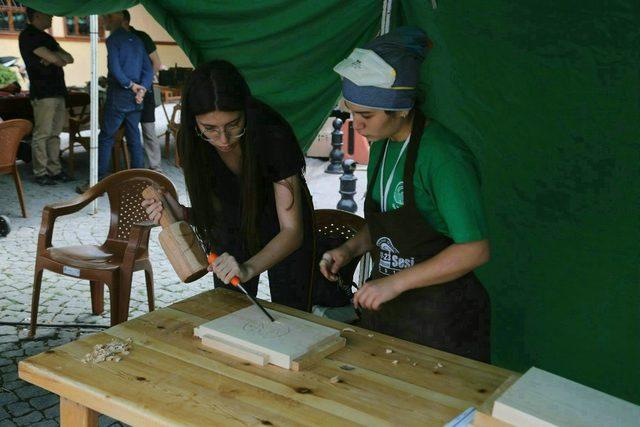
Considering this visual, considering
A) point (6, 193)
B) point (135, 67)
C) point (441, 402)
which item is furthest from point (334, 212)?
point (6, 193)

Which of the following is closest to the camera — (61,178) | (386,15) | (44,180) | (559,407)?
(559,407)

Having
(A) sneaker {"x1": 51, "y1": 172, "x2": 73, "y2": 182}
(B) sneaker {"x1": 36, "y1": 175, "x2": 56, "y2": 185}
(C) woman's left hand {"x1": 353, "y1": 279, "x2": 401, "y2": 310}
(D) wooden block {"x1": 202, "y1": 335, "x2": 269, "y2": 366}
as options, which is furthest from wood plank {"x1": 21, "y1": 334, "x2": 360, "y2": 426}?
(A) sneaker {"x1": 51, "y1": 172, "x2": 73, "y2": 182}

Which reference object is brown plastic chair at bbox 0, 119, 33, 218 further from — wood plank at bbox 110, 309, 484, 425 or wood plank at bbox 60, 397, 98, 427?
→ wood plank at bbox 60, 397, 98, 427

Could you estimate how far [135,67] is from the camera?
23.9ft

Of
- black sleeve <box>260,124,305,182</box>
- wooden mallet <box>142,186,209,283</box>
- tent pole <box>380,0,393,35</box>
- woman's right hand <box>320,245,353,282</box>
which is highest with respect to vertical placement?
tent pole <box>380,0,393,35</box>

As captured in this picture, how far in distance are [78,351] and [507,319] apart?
2.02m

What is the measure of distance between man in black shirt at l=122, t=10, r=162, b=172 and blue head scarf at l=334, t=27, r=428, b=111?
5.92 metres

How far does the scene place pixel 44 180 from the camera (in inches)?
308

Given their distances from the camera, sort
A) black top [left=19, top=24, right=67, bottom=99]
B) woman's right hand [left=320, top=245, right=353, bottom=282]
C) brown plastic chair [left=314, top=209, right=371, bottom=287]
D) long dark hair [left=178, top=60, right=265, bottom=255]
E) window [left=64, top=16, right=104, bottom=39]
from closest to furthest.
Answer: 1. long dark hair [left=178, top=60, right=265, bottom=255]
2. woman's right hand [left=320, top=245, right=353, bottom=282]
3. brown plastic chair [left=314, top=209, right=371, bottom=287]
4. black top [left=19, top=24, right=67, bottom=99]
5. window [left=64, top=16, right=104, bottom=39]

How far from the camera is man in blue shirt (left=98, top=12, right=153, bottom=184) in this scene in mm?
7188

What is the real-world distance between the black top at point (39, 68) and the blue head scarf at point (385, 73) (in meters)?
6.08

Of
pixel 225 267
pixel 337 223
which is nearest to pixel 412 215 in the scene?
pixel 225 267

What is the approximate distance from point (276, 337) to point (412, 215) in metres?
0.55

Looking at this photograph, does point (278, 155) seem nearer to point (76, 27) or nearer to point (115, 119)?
point (115, 119)
